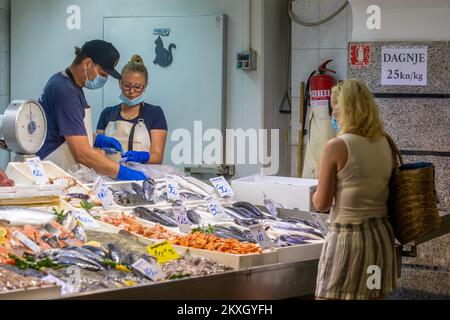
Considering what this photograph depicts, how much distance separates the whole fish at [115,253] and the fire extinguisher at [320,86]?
398 cm

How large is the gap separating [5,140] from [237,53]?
11.4 feet

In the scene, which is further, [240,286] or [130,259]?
[240,286]

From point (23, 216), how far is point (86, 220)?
0.38 metres

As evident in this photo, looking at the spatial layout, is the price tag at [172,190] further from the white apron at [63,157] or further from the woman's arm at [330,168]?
the woman's arm at [330,168]

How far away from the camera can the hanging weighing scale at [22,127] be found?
15.4 ft

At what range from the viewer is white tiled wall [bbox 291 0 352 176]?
7840mm

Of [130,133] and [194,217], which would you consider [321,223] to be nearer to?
[194,217]

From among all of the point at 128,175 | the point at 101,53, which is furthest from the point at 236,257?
the point at 101,53

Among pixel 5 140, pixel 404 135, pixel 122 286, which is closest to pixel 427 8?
pixel 404 135

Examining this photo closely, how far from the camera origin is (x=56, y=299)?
3.26 m

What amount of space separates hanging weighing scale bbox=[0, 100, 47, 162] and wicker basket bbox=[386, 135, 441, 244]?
1.96 m

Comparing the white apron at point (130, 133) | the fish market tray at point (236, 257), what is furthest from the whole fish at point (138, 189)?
the white apron at point (130, 133)

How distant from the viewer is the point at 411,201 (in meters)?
4.10

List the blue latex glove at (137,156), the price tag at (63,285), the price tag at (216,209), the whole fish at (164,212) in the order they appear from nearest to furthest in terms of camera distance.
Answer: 1. the price tag at (63,285)
2. the whole fish at (164,212)
3. the price tag at (216,209)
4. the blue latex glove at (137,156)
